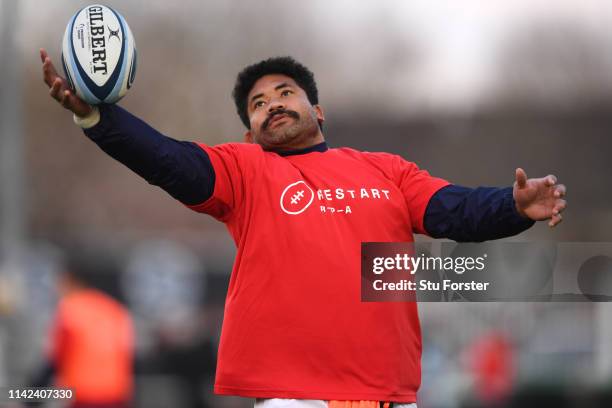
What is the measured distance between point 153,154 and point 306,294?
2.84 ft

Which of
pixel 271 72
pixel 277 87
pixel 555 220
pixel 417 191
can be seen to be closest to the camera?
pixel 555 220

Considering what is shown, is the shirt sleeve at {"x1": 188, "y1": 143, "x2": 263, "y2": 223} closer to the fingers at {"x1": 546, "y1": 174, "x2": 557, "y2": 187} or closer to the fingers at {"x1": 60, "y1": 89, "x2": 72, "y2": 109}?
the fingers at {"x1": 60, "y1": 89, "x2": 72, "y2": 109}

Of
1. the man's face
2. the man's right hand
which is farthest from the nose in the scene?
the man's right hand

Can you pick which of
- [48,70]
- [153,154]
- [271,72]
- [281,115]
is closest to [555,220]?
[281,115]

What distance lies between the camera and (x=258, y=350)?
5.38 m

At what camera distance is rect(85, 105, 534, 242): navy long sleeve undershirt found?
5207 millimetres

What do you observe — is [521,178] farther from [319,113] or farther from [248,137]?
[248,137]

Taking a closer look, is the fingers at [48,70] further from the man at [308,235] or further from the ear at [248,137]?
the ear at [248,137]

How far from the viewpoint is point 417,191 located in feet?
18.7

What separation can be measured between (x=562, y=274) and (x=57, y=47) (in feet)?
75.0

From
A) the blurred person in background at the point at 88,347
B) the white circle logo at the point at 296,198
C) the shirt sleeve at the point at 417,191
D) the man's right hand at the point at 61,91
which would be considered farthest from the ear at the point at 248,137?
the blurred person in background at the point at 88,347

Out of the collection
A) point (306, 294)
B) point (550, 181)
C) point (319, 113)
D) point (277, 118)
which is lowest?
point (306, 294)

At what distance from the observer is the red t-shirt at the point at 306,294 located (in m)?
5.35

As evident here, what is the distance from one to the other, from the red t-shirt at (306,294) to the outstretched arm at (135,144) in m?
0.18
